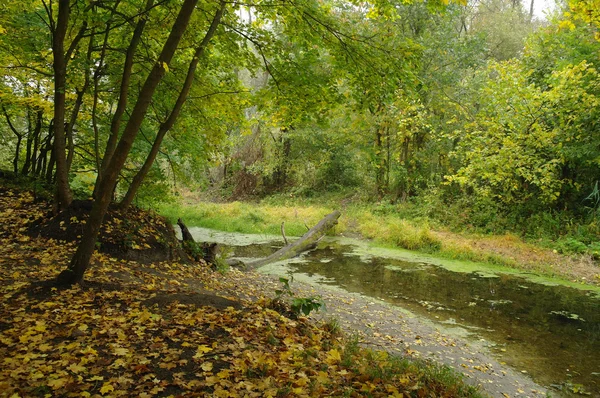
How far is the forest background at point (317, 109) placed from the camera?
5.75 metres

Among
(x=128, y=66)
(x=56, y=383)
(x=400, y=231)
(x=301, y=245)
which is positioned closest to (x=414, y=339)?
(x=56, y=383)

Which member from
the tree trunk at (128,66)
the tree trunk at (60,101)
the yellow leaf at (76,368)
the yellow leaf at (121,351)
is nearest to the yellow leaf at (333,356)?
the yellow leaf at (121,351)

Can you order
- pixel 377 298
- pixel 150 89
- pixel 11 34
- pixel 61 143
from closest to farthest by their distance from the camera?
pixel 150 89 < pixel 61 143 < pixel 11 34 < pixel 377 298

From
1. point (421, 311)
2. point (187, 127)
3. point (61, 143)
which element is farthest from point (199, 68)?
point (421, 311)

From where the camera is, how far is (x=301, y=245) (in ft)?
41.7

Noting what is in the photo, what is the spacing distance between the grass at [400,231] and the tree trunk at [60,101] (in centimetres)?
969

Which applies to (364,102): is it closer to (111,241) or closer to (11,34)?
(111,241)

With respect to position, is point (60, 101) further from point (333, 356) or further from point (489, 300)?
point (489, 300)

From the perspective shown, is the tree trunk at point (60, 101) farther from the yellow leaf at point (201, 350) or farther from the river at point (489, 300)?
the river at point (489, 300)

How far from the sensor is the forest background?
18.9 ft

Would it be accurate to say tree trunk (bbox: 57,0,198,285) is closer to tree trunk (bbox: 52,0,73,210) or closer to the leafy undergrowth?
the leafy undergrowth

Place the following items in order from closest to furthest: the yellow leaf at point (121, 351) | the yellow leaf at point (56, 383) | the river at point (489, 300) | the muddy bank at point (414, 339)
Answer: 1. the yellow leaf at point (56, 383)
2. the yellow leaf at point (121, 351)
3. the muddy bank at point (414, 339)
4. the river at point (489, 300)

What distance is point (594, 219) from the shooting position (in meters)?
13.4

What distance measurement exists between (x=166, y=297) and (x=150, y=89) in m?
2.62
